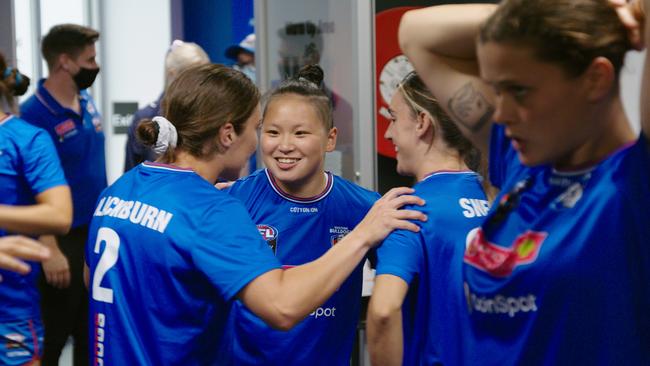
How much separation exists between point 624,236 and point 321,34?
307 centimetres

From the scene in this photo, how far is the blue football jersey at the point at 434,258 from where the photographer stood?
6.48 feet

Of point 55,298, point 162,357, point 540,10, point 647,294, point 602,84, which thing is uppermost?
point 540,10

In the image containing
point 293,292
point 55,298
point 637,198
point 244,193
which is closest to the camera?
point 637,198

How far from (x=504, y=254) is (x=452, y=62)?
42 cm

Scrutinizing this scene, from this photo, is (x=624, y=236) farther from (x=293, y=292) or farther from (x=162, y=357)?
(x=162, y=357)

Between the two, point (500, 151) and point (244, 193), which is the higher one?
point (500, 151)

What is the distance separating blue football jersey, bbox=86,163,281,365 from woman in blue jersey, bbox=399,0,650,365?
0.67 meters

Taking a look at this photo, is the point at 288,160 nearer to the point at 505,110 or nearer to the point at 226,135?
the point at 226,135

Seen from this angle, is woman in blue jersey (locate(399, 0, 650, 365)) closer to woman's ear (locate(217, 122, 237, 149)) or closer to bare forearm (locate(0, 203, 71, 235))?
woman's ear (locate(217, 122, 237, 149))

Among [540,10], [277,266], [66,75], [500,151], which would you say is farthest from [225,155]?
[66,75]

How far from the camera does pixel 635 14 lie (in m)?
1.23

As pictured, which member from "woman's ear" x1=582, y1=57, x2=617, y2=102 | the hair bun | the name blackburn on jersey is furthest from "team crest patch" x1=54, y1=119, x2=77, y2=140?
"woman's ear" x1=582, y1=57, x2=617, y2=102

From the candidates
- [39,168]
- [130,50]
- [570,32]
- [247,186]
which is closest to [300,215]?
[247,186]

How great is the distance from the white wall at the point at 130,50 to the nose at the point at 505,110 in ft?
26.4
